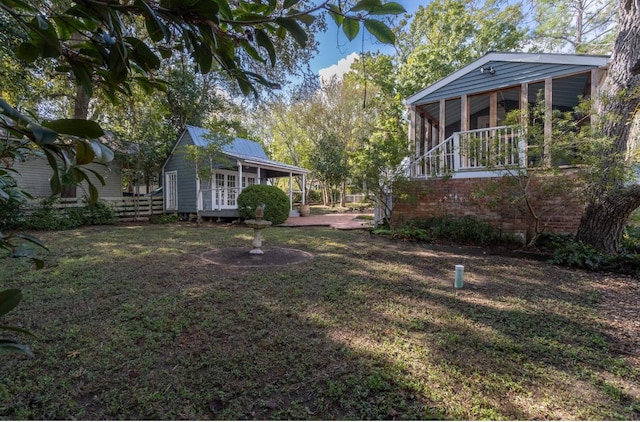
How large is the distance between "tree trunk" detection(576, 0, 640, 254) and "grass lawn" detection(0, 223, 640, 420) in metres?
1.36

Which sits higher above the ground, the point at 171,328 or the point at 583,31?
the point at 583,31

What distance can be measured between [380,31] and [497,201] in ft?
21.1

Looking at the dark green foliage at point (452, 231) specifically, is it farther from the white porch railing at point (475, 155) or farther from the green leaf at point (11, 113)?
the green leaf at point (11, 113)

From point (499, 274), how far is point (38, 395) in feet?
17.0

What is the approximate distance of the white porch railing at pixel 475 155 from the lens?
5906mm

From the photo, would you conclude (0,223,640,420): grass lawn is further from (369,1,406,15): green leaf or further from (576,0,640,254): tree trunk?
(369,1,406,15): green leaf

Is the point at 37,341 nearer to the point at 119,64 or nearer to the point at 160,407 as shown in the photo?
the point at 160,407

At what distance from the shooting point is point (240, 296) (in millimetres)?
3379

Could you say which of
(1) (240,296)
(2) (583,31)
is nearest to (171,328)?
(1) (240,296)

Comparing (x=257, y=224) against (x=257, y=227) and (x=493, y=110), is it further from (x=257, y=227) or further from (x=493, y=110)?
(x=493, y=110)

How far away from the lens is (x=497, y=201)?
21.1 feet

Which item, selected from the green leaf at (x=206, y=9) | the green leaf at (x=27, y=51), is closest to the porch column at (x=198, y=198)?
the green leaf at (x=27, y=51)

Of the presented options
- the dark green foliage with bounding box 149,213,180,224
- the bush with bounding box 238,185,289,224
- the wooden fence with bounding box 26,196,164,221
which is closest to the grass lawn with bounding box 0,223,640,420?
the bush with bounding box 238,185,289,224

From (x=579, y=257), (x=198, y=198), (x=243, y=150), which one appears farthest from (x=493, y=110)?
(x=243, y=150)
